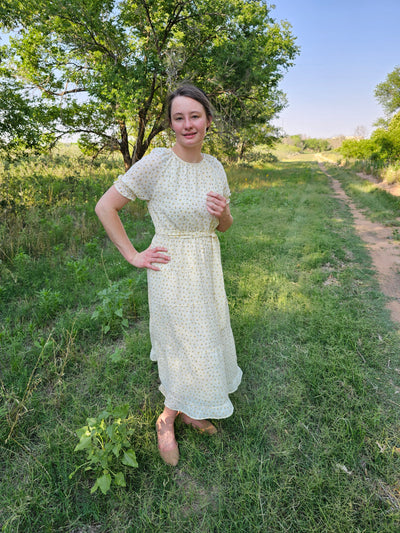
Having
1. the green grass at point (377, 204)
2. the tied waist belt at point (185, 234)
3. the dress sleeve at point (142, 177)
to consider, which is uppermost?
the dress sleeve at point (142, 177)

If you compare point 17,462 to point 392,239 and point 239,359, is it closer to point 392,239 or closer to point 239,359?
point 239,359

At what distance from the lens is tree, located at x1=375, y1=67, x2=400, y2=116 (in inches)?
1565

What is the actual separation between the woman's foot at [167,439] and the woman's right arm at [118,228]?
3.32 feet

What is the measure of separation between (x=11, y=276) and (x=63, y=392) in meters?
2.26

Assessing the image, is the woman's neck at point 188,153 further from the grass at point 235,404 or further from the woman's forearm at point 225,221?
the grass at point 235,404

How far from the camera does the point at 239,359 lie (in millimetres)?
2719

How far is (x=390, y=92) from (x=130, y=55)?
46.9m

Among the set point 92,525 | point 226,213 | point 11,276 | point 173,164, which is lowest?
point 92,525

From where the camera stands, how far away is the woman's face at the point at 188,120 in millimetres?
1505

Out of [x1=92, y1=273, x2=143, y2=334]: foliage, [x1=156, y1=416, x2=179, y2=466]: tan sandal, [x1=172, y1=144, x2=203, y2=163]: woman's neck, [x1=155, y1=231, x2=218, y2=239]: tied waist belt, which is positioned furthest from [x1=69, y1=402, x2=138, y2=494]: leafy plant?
[x1=172, y1=144, x2=203, y2=163]: woman's neck

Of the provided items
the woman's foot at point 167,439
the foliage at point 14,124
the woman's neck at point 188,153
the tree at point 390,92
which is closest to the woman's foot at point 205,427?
the woman's foot at point 167,439

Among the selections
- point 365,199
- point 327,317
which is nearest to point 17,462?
point 327,317

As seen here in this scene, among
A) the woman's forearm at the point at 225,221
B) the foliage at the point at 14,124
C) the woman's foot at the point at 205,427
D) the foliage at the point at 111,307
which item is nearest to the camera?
the woman's forearm at the point at 225,221

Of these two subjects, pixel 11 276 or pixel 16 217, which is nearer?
pixel 11 276
